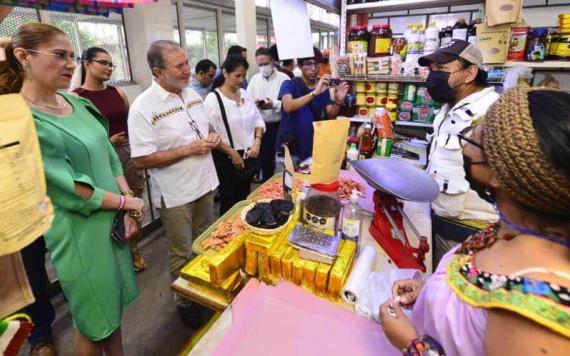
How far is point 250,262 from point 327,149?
1.70ft

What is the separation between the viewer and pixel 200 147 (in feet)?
6.18

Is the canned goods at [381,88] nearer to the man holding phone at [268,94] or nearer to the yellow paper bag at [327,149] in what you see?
the man holding phone at [268,94]

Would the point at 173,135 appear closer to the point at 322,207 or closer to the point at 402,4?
the point at 322,207

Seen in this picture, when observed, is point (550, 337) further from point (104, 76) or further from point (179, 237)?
point (104, 76)

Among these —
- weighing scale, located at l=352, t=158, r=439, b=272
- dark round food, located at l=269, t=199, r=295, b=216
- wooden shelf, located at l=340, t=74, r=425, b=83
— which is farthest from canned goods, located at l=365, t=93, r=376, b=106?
dark round food, located at l=269, t=199, r=295, b=216

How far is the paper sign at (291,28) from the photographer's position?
2.35 metres

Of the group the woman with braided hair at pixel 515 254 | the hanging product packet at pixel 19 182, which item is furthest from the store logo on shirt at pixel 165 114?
the woman with braided hair at pixel 515 254

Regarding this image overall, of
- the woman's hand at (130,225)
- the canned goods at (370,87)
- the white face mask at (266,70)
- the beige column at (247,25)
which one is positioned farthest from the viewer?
the beige column at (247,25)

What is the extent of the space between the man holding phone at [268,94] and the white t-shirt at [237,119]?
1058 millimetres

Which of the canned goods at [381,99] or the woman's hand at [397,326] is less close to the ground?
the canned goods at [381,99]

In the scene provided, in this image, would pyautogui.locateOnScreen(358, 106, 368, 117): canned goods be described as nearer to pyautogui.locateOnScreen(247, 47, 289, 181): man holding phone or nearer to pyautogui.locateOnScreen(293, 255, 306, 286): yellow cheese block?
pyautogui.locateOnScreen(247, 47, 289, 181): man holding phone

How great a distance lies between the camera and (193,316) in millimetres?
1978

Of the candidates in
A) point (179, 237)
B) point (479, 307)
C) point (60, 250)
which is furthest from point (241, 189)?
point (479, 307)

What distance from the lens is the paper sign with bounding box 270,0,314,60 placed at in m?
2.35
